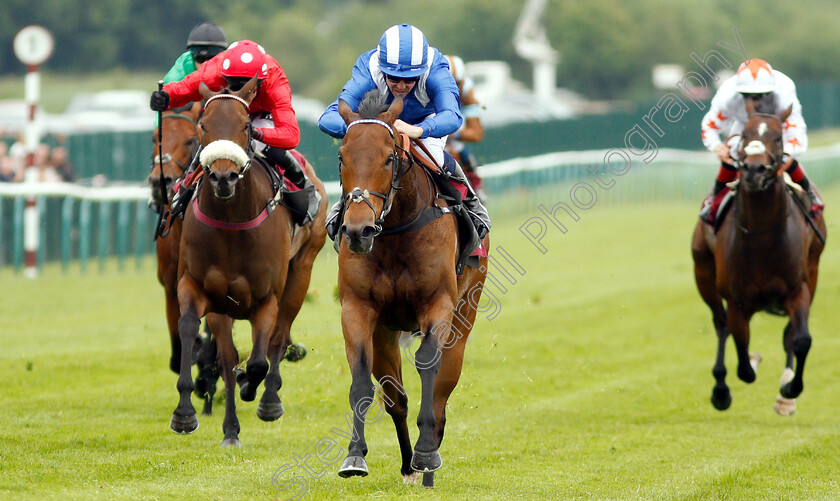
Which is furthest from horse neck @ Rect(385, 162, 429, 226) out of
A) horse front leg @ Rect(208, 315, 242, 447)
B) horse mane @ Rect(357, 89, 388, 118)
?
horse front leg @ Rect(208, 315, 242, 447)

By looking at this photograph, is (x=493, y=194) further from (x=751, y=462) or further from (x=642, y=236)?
(x=751, y=462)

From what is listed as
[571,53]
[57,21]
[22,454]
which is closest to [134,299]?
[22,454]

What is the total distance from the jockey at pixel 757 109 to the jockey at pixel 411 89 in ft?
8.70

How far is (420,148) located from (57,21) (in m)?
39.4

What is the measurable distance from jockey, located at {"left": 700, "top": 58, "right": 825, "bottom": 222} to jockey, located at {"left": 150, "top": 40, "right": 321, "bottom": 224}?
2.98m

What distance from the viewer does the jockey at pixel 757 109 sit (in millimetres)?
8211

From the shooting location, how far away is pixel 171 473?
614 cm

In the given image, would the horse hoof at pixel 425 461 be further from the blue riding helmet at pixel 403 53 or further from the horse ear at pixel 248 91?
the horse ear at pixel 248 91

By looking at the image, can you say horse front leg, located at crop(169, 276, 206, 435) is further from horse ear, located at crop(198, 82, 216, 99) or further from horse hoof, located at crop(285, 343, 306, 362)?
horse hoof, located at crop(285, 343, 306, 362)

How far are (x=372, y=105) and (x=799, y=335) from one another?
3899 millimetres

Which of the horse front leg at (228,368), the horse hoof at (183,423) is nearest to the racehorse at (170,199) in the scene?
the horse front leg at (228,368)

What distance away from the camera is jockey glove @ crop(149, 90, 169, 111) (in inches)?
271

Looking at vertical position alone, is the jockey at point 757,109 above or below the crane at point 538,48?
above

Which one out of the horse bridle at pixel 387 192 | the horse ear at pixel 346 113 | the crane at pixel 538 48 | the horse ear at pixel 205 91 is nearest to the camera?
the horse bridle at pixel 387 192
